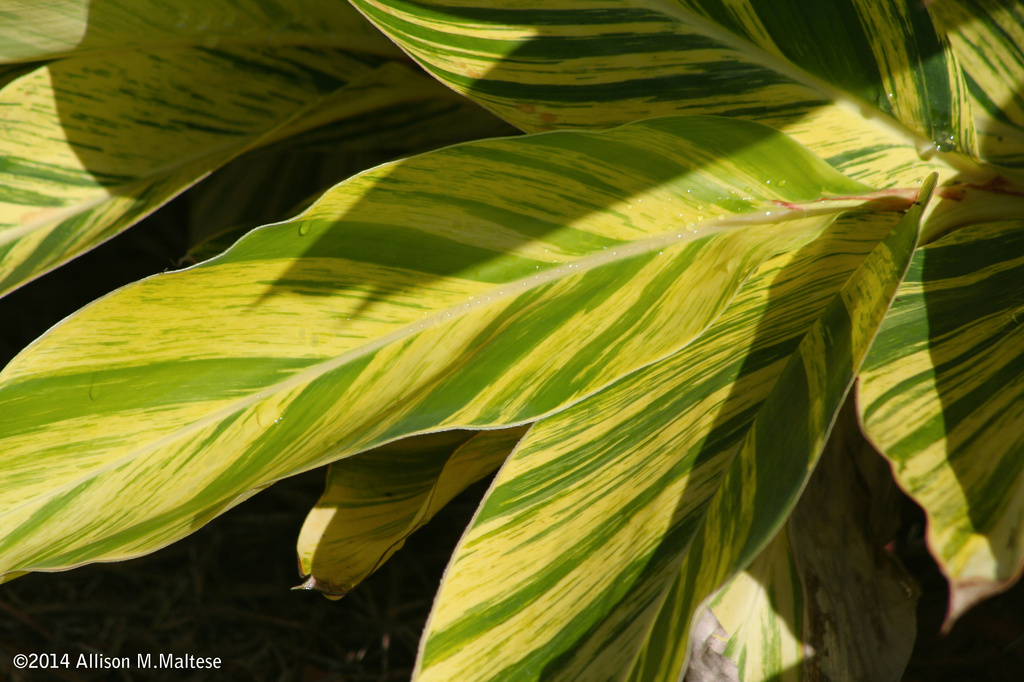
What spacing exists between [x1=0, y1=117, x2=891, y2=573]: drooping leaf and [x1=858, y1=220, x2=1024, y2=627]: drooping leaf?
0.11 metres

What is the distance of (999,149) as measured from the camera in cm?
66

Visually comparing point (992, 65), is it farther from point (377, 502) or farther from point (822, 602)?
point (377, 502)

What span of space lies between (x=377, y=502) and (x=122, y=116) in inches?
19.4

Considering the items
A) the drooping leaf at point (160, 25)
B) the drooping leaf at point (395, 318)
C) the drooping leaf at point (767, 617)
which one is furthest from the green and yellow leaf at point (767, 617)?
the drooping leaf at point (160, 25)

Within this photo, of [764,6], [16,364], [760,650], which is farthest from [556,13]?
[760,650]

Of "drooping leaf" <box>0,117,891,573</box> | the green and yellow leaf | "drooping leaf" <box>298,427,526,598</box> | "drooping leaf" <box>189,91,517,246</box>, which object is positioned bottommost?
the green and yellow leaf

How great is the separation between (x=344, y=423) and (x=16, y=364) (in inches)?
8.3

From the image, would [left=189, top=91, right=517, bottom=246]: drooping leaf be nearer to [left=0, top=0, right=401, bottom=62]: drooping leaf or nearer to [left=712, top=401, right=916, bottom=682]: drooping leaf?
[left=0, top=0, right=401, bottom=62]: drooping leaf

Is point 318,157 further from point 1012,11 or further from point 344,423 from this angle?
point 1012,11

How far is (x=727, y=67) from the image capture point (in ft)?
2.07

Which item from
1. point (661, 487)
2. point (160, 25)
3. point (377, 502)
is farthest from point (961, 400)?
point (160, 25)

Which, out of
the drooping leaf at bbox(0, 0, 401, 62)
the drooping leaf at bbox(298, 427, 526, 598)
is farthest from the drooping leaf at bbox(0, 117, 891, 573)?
the drooping leaf at bbox(0, 0, 401, 62)

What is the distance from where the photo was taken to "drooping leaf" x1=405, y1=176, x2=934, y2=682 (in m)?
0.44

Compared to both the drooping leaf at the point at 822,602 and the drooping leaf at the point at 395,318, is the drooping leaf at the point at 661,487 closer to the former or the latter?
the drooping leaf at the point at 395,318
